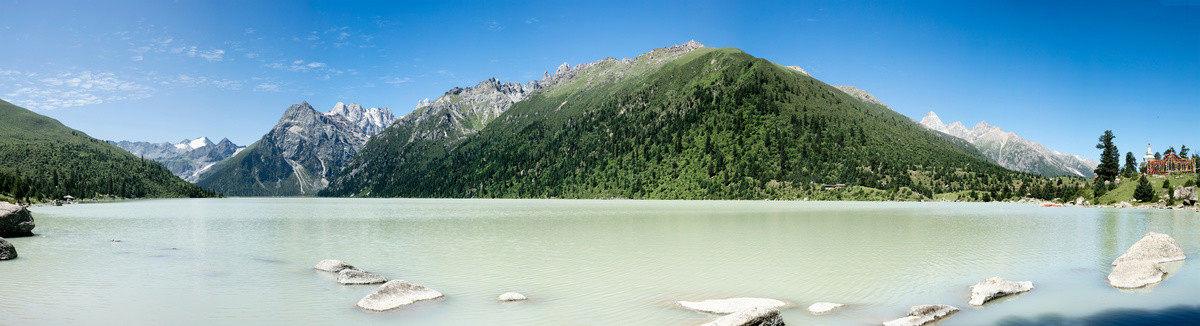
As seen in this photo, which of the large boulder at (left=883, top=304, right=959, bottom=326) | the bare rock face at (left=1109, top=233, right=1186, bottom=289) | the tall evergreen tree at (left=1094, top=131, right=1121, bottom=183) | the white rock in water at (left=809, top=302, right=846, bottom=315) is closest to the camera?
the large boulder at (left=883, top=304, right=959, bottom=326)

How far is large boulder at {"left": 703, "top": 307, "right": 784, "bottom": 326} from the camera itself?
45.1 feet

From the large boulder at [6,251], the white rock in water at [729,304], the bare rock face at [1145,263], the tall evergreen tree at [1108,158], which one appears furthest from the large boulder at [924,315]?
the tall evergreen tree at [1108,158]

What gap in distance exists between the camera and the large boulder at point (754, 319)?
13.8m

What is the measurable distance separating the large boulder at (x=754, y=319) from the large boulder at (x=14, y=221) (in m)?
55.2

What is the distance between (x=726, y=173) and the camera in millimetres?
197750

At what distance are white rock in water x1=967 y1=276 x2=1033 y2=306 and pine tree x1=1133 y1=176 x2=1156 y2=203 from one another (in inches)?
4720

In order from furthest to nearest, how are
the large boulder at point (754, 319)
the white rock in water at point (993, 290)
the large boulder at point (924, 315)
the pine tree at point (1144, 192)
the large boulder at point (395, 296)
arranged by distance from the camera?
1. the pine tree at point (1144, 192)
2. the white rock in water at point (993, 290)
3. the large boulder at point (395, 296)
4. the large boulder at point (924, 315)
5. the large boulder at point (754, 319)

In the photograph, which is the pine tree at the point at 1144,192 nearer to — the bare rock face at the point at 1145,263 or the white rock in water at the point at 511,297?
the bare rock face at the point at 1145,263

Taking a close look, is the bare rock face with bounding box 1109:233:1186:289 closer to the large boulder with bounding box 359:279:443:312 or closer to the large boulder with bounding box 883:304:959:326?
the large boulder with bounding box 883:304:959:326

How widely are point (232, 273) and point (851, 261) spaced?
29.6m

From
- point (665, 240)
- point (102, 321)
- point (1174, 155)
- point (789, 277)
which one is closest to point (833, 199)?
point (1174, 155)

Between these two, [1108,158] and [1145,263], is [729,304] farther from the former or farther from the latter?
[1108,158]

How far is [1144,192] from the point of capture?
104625 mm

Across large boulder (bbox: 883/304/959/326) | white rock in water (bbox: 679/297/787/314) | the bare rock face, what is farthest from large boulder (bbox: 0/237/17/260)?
the bare rock face
